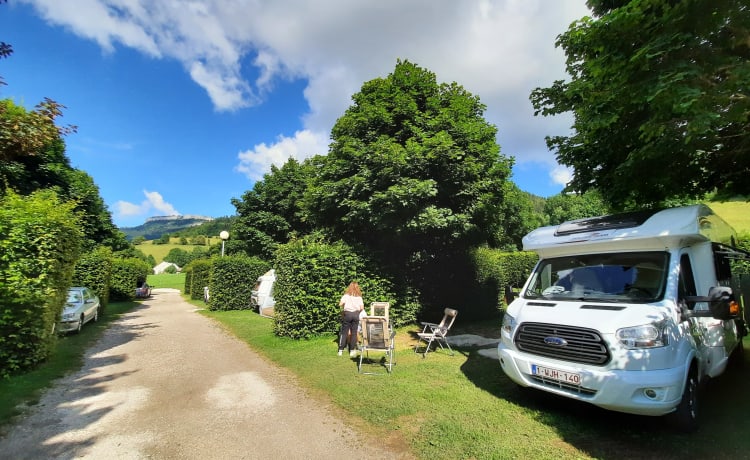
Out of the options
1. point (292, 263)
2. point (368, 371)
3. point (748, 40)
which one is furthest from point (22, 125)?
point (748, 40)

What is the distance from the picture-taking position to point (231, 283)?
801 inches

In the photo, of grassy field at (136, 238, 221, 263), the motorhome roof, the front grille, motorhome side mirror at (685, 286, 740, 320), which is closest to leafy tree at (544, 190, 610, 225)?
the motorhome roof

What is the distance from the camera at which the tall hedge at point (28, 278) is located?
674 centimetres

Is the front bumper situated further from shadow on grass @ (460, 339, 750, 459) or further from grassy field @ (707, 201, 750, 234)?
grassy field @ (707, 201, 750, 234)

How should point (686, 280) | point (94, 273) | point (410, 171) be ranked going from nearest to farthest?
point (686, 280), point (410, 171), point (94, 273)

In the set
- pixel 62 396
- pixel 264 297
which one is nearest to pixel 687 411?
pixel 62 396

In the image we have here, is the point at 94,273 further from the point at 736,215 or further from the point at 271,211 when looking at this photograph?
the point at 736,215

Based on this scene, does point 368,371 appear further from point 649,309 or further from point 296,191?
point 296,191

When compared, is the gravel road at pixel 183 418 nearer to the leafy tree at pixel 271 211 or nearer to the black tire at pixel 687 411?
the black tire at pixel 687 411

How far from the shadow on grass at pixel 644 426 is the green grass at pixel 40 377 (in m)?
6.99

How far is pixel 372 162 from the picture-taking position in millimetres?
10711

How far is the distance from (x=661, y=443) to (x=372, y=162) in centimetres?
854

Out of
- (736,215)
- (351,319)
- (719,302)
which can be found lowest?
(351,319)

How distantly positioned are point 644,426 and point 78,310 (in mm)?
15386
